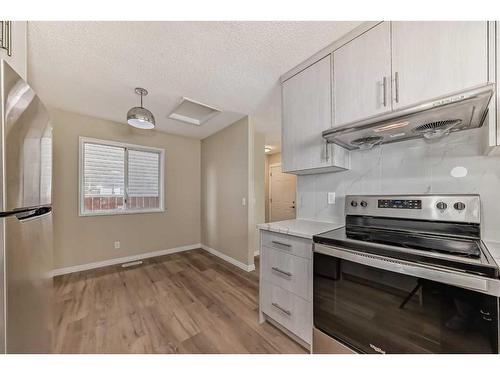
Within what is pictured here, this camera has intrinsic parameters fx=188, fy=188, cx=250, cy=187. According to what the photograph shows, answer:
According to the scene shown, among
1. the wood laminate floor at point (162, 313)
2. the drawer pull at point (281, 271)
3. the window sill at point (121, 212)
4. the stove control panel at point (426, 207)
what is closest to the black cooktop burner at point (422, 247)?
the stove control panel at point (426, 207)

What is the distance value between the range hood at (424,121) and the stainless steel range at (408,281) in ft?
1.35

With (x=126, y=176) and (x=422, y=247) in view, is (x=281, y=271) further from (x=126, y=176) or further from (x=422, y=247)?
(x=126, y=176)

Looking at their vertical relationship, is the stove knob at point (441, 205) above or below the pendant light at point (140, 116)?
below

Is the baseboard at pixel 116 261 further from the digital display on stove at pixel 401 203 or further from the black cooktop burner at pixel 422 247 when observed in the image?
the digital display on stove at pixel 401 203

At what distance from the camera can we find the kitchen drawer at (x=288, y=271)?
1.31m

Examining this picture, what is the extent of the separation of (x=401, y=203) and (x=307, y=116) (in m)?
0.96

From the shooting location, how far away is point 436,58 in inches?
40.3

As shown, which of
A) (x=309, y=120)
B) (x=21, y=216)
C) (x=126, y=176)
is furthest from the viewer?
(x=126, y=176)

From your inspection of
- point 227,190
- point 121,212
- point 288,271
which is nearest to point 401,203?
point 288,271

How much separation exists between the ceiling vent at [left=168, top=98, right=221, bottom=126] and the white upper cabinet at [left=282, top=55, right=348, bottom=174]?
1.32 meters

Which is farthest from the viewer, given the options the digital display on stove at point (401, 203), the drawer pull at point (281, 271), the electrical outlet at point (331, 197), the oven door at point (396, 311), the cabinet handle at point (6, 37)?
→ the electrical outlet at point (331, 197)
